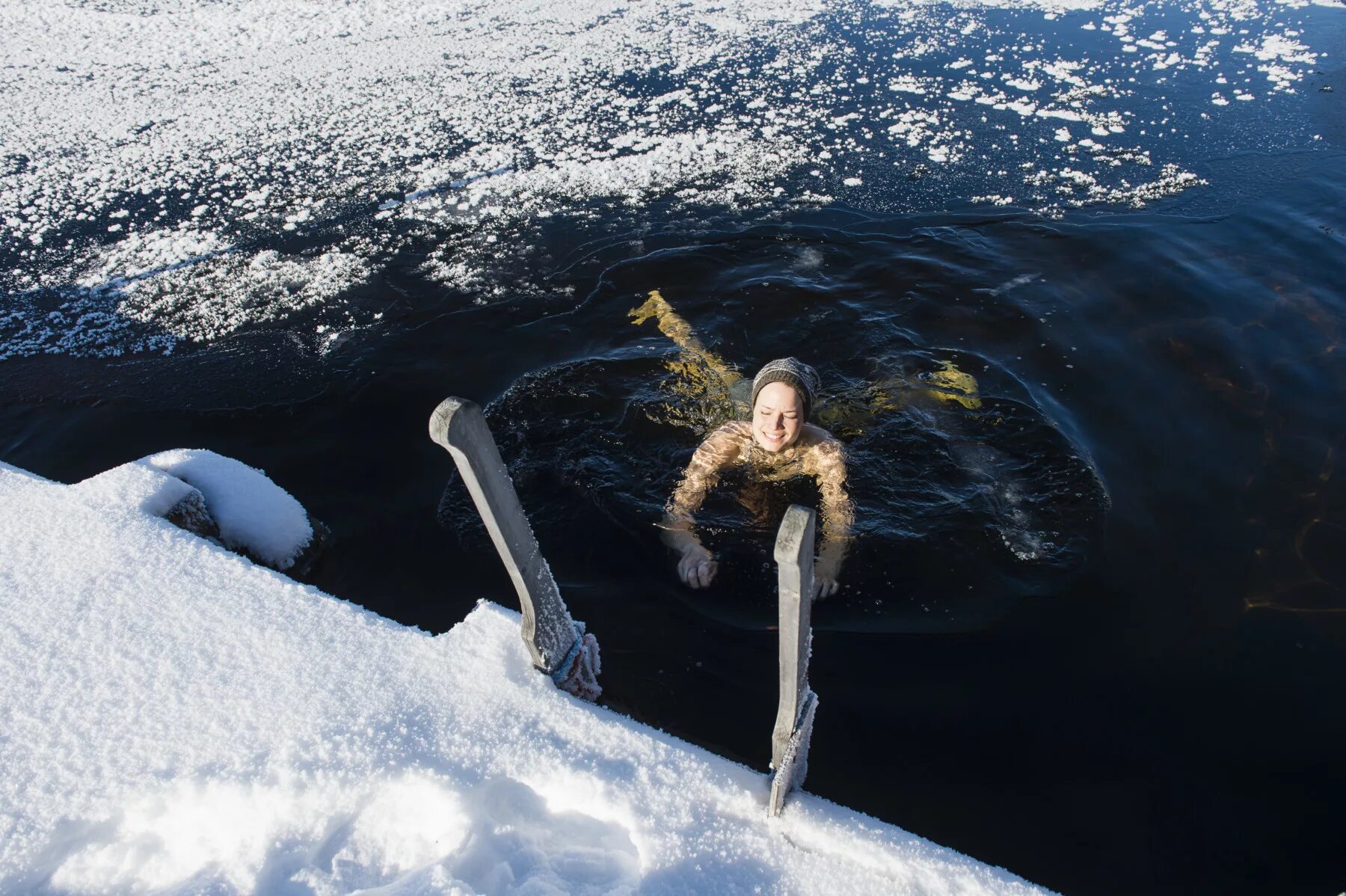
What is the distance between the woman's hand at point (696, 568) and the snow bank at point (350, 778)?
1.19 m

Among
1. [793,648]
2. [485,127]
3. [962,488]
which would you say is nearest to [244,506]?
[793,648]

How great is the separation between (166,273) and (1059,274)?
6534mm

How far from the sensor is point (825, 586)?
335 cm

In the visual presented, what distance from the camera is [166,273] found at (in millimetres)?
5402

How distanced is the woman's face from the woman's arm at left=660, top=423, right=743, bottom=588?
0.35 metres

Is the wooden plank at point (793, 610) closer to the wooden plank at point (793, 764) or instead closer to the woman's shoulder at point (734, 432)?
the wooden plank at point (793, 764)

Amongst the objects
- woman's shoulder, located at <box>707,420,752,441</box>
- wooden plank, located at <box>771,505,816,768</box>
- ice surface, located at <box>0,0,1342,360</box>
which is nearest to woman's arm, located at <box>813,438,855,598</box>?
woman's shoulder, located at <box>707,420,752,441</box>

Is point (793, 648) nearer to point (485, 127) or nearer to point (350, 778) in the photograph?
point (350, 778)

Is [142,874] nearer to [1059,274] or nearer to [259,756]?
[259,756]

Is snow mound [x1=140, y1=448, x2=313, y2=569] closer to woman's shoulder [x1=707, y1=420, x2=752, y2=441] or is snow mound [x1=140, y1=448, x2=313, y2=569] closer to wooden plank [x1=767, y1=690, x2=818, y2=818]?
woman's shoulder [x1=707, y1=420, x2=752, y2=441]

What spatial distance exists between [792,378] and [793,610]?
2.41 m

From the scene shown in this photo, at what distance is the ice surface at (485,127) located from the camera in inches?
219

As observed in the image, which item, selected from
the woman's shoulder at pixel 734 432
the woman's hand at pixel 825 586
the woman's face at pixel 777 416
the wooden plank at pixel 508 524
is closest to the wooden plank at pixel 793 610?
the wooden plank at pixel 508 524

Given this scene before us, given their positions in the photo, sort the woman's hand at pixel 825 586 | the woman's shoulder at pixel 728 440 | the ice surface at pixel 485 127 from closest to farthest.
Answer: the woman's hand at pixel 825 586 → the woman's shoulder at pixel 728 440 → the ice surface at pixel 485 127
